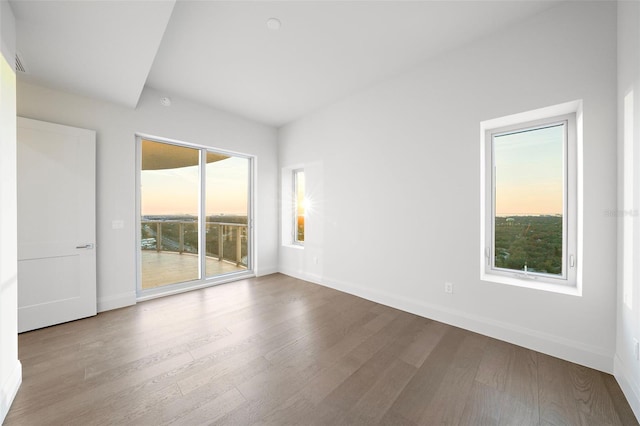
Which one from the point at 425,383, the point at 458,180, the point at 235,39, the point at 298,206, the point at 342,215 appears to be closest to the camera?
the point at 425,383

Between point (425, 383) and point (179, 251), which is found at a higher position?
point (179, 251)

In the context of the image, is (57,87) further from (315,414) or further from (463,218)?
(463,218)

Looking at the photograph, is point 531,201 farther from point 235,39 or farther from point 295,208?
point 295,208

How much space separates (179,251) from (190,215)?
24.4 inches

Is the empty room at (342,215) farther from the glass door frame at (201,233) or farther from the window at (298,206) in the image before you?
the window at (298,206)

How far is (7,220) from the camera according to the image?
1600mm

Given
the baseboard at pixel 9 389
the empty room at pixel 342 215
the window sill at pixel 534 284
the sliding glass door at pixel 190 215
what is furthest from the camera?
the sliding glass door at pixel 190 215

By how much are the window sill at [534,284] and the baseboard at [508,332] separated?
0.39 m

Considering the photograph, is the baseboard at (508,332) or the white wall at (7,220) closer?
the white wall at (7,220)

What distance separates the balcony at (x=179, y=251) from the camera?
3.63 meters

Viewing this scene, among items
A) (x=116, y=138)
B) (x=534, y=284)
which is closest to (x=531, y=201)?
(x=534, y=284)

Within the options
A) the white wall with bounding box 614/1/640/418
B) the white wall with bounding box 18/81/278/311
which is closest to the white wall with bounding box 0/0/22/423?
the white wall with bounding box 18/81/278/311

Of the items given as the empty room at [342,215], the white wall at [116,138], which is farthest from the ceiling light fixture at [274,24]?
the white wall at [116,138]

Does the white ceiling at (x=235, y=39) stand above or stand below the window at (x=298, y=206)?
above
